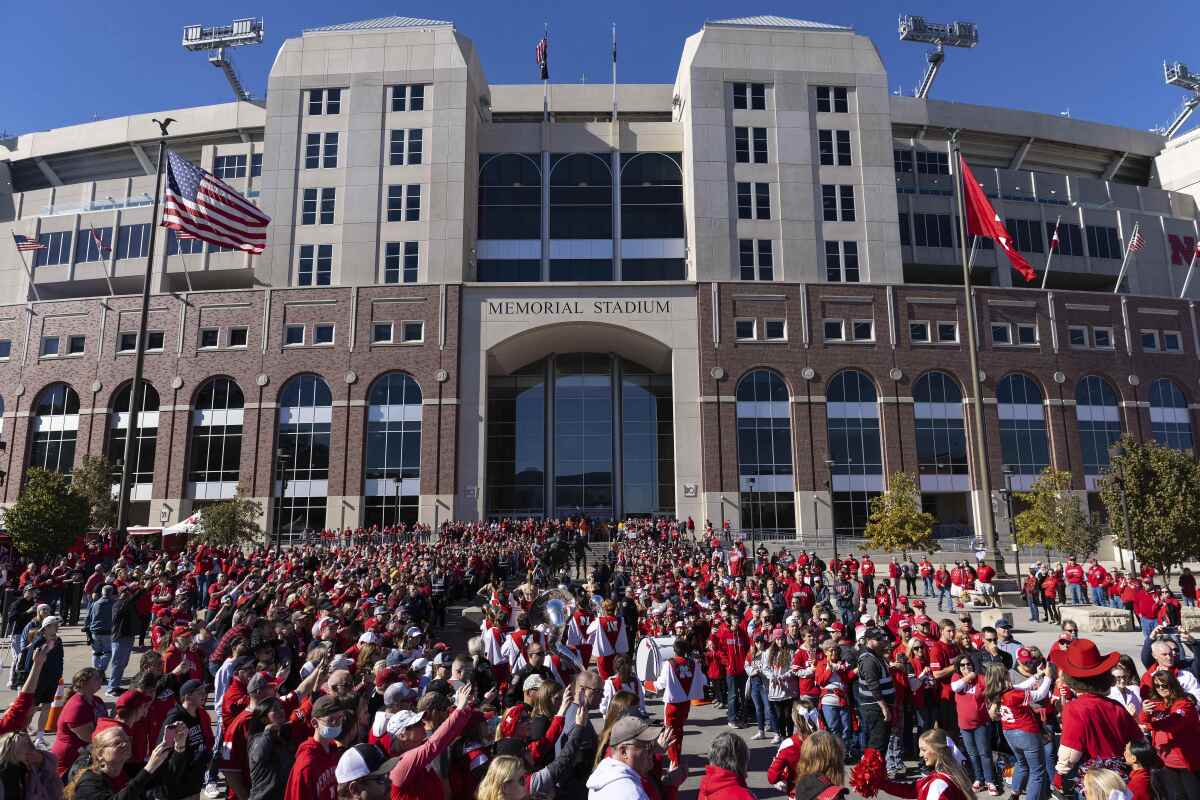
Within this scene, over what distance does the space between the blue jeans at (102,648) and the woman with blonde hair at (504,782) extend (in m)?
13.1

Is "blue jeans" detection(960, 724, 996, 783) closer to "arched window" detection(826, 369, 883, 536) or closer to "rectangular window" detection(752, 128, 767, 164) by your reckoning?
"arched window" detection(826, 369, 883, 536)

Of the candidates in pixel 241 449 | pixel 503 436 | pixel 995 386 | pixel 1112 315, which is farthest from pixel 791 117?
pixel 241 449

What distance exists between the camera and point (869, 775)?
570 cm

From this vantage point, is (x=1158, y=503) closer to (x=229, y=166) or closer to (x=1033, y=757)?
(x=1033, y=757)

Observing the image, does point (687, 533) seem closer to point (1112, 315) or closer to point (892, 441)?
point (892, 441)

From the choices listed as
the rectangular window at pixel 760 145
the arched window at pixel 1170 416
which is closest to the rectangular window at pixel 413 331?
the rectangular window at pixel 760 145

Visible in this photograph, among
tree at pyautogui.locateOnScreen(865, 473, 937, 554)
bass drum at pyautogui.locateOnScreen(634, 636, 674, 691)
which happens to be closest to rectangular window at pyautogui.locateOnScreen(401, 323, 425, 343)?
tree at pyautogui.locateOnScreen(865, 473, 937, 554)

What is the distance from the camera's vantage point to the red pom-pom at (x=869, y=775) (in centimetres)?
563

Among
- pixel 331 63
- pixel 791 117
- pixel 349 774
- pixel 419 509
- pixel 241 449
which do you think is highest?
pixel 331 63

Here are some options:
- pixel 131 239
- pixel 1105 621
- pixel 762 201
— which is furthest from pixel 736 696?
pixel 131 239

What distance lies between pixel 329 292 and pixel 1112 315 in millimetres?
54244

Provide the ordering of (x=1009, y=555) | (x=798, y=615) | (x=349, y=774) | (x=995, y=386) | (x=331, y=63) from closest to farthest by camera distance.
A: (x=349, y=774)
(x=798, y=615)
(x=1009, y=555)
(x=995, y=386)
(x=331, y=63)

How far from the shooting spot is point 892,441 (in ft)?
161

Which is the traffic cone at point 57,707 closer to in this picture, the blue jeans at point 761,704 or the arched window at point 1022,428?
the blue jeans at point 761,704
